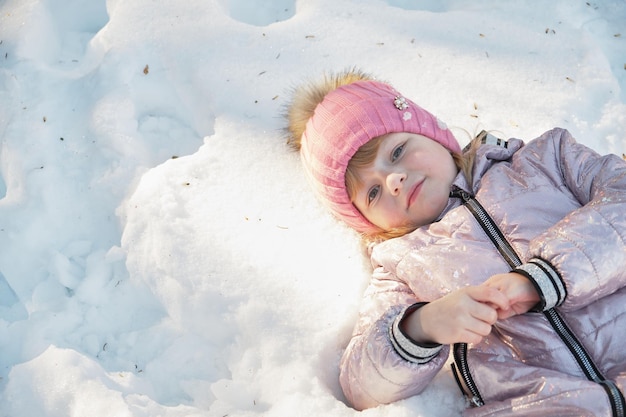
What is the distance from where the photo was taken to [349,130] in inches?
77.9

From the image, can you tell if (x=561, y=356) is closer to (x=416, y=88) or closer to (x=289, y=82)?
(x=416, y=88)

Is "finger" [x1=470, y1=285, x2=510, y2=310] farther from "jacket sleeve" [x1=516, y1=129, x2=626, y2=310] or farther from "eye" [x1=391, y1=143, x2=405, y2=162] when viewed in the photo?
"eye" [x1=391, y1=143, x2=405, y2=162]

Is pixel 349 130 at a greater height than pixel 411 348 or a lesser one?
greater

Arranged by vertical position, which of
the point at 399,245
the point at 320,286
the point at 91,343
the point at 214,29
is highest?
the point at 214,29

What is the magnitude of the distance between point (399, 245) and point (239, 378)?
2.06ft

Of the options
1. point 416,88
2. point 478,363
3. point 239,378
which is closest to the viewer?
point 478,363

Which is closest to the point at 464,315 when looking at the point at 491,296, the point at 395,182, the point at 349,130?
the point at 491,296

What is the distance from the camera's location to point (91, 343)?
1890mm

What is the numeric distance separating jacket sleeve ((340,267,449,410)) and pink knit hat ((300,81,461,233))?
1.43ft

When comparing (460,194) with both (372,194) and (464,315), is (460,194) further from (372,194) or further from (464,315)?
(464,315)

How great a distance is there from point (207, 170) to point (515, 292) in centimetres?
120

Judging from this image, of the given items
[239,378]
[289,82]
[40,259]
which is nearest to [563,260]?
[239,378]

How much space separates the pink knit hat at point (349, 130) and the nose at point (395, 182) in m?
0.16

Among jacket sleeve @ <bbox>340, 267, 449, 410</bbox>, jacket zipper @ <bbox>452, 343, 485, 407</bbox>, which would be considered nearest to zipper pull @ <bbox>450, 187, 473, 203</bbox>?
jacket sleeve @ <bbox>340, 267, 449, 410</bbox>
